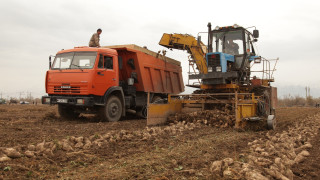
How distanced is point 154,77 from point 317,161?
8307 millimetres

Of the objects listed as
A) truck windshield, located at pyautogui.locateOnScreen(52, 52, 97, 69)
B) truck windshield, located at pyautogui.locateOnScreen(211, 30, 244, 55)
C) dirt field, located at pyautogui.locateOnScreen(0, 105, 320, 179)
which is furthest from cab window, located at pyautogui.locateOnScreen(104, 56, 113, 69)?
dirt field, located at pyautogui.locateOnScreen(0, 105, 320, 179)

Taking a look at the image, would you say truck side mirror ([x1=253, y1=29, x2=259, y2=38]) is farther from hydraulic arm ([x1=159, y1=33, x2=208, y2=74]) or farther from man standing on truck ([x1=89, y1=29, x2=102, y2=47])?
man standing on truck ([x1=89, y1=29, x2=102, y2=47])

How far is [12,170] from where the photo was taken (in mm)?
3799

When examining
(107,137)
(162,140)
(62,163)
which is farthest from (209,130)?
(62,163)

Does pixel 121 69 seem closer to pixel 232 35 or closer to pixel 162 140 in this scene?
pixel 232 35

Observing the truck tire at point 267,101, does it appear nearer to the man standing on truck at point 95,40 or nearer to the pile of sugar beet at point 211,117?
the pile of sugar beet at point 211,117

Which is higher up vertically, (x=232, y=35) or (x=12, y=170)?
(x=232, y=35)

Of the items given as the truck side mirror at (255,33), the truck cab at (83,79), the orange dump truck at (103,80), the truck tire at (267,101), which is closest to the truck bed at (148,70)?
the orange dump truck at (103,80)

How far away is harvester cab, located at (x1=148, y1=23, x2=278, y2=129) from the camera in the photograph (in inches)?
372

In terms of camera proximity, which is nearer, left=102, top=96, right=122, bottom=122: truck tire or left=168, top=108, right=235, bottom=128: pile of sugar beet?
left=168, top=108, right=235, bottom=128: pile of sugar beet

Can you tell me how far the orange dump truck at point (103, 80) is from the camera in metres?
9.76

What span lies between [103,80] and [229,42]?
469cm

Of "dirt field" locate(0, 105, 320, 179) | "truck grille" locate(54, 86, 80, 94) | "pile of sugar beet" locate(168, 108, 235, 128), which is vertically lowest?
"dirt field" locate(0, 105, 320, 179)

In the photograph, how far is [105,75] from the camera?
33.6ft
